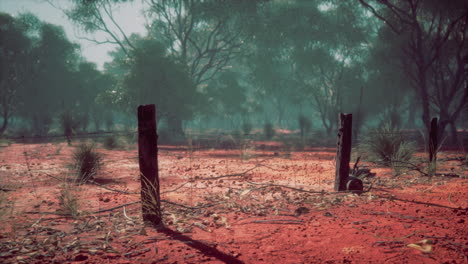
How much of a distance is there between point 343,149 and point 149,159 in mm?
3767

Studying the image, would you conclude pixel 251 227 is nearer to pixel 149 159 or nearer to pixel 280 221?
pixel 280 221

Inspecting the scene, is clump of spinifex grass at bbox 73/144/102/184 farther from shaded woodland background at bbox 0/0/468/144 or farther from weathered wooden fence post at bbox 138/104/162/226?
shaded woodland background at bbox 0/0/468/144

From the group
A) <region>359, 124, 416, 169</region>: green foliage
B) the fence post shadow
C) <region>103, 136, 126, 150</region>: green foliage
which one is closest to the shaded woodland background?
<region>103, 136, 126, 150</region>: green foliage

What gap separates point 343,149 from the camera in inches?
235

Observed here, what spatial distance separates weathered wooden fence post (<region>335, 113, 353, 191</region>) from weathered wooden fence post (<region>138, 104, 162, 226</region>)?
11.9 feet

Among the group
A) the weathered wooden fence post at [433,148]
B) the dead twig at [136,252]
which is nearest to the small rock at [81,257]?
the dead twig at [136,252]

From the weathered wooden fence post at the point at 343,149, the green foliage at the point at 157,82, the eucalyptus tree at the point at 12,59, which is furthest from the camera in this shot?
the eucalyptus tree at the point at 12,59

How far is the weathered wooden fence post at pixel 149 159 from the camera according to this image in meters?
4.27

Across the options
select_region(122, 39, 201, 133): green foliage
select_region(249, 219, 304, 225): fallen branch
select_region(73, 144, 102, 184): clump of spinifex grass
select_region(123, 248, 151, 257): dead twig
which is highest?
select_region(122, 39, 201, 133): green foliage

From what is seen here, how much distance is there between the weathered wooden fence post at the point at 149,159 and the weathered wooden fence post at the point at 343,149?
363 cm

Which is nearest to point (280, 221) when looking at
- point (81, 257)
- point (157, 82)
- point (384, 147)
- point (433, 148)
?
point (81, 257)

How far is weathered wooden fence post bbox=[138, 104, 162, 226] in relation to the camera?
4.27 meters

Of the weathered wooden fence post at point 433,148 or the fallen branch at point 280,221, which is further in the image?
the weathered wooden fence post at point 433,148

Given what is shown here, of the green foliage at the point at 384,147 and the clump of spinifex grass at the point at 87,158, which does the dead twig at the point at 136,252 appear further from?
the green foliage at the point at 384,147
